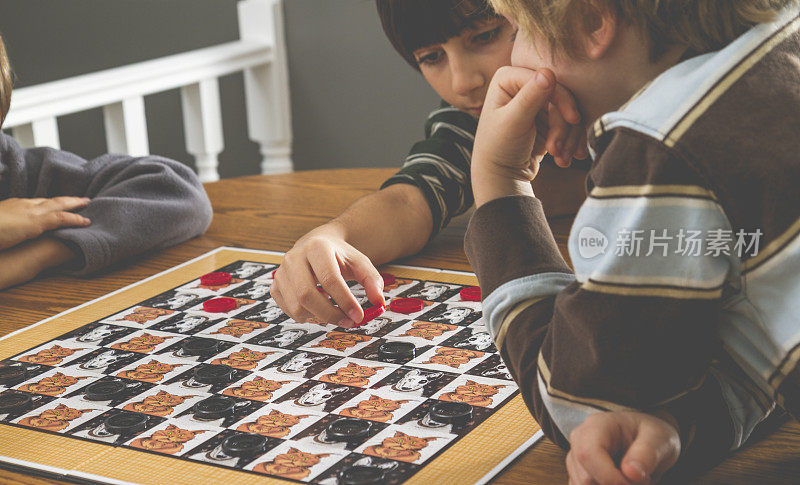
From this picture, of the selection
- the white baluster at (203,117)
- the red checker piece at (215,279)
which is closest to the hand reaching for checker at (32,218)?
the red checker piece at (215,279)

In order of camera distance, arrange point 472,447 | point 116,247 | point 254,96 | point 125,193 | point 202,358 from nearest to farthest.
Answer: point 472,447, point 202,358, point 116,247, point 125,193, point 254,96

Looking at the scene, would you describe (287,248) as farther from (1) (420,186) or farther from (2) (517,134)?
(2) (517,134)

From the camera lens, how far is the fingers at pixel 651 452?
0.64 metres

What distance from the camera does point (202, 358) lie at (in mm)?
996

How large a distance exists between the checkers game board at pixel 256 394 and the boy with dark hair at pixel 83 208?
168 mm

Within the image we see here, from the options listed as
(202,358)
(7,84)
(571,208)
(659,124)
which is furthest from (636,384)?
(7,84)

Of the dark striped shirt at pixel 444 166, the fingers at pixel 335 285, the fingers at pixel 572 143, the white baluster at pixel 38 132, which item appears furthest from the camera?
the white baluster at pixel 38 132

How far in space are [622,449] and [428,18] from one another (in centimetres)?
82

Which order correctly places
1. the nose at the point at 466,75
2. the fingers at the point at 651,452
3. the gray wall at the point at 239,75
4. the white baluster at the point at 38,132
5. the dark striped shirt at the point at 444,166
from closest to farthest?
the fingers at the point at 651,452 < the nose at the point at 466,75 < the dark striped shirt at the point at 444,166 < the white baluster at the point at 38,132 < the gray wall at the point at 239,75

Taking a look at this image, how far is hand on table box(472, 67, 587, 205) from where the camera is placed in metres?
0.82

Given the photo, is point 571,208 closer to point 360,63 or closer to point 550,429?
point 550,429

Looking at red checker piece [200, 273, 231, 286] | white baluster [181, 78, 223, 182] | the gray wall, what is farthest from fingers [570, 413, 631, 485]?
the gray wall

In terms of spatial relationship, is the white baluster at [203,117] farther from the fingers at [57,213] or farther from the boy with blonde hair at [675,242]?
the boy with blonde hair at [675,242]

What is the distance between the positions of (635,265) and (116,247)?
91 centimetres
